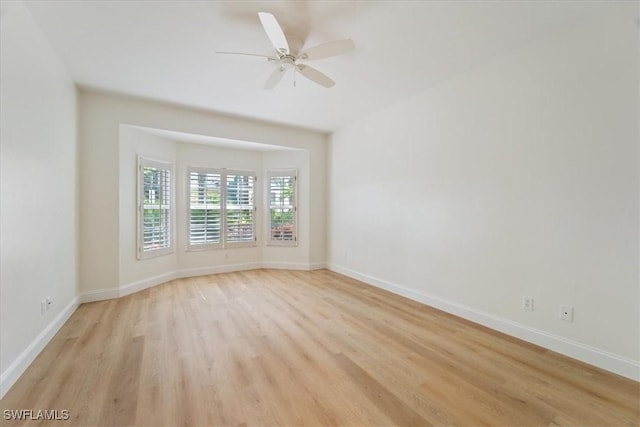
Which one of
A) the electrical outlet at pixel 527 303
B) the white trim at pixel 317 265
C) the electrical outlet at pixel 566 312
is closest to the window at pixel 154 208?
the white trim at pixel 317 265

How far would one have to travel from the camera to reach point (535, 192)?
251cm

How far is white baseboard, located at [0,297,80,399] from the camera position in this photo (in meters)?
1.81

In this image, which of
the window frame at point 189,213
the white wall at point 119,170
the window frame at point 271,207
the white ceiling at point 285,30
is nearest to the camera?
the white ceiling at point 285,30

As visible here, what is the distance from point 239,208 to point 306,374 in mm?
3945

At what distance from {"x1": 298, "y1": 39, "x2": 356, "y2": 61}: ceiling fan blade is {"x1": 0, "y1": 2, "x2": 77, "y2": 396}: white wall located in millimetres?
2109

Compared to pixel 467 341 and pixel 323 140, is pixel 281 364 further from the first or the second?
pixel 323 140

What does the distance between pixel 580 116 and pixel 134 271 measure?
5.52 m

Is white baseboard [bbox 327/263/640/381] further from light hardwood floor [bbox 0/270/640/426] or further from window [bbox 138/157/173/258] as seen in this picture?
window [bbox 138/157/173/258]

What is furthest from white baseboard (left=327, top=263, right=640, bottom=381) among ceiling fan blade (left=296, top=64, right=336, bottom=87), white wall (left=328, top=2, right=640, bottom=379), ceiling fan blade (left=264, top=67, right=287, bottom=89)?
ceiling fan blade (left=264, top=67, right=287, bottom=89)

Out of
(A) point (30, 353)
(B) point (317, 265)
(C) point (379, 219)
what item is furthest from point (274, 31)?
(B) point (317, 265)

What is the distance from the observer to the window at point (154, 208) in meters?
4.13

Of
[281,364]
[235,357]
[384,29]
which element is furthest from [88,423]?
[384,29]

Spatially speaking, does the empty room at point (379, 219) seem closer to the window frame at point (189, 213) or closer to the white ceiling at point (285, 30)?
the white ceiling at point (285, 30)

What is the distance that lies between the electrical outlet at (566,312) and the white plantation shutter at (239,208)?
476cm
